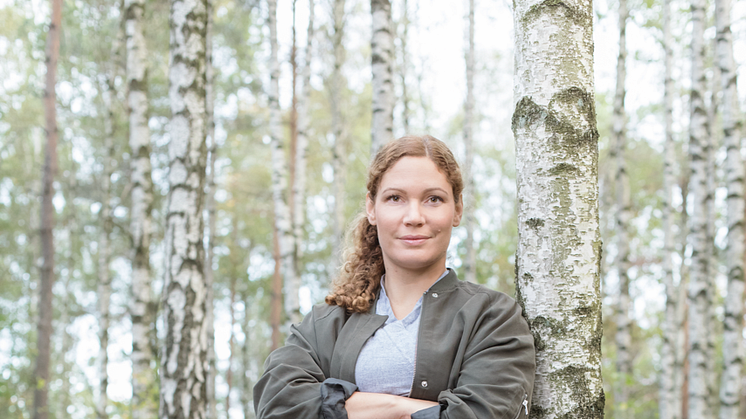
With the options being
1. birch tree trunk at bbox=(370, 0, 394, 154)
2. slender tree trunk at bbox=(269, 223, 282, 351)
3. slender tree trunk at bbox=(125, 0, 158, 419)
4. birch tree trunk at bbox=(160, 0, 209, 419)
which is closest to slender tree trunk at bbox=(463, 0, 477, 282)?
birch tree trunk at bbox=(370, 0, 394, 154)

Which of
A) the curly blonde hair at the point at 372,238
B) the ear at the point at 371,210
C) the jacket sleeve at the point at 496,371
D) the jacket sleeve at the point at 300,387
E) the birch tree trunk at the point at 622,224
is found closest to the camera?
the jacket sleeve at the point at 496,371

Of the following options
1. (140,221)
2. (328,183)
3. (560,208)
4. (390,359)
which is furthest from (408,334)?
(328,183)

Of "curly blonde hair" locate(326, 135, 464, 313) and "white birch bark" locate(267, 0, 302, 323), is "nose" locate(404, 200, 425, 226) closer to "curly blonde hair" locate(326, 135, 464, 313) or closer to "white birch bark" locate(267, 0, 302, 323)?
"curly blonde hair" locate(326, 135, 464, 313)

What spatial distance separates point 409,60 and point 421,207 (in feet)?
41.0

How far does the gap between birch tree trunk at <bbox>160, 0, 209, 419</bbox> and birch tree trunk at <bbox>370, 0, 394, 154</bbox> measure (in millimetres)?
1462

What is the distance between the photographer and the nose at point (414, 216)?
6.01ft

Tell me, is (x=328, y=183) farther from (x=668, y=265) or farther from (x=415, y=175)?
(x=415, y=175)

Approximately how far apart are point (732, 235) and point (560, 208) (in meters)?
5.15

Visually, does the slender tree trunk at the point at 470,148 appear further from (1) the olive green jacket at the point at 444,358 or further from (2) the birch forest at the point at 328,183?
A: (1) the olive green jacket at the point at 444,358

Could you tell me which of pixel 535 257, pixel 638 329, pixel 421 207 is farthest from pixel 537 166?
pixel 638 329

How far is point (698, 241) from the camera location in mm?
5902

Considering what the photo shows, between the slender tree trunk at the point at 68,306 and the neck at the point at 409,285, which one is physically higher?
the neck at the point at 409,285

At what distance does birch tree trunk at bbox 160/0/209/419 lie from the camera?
375 cm

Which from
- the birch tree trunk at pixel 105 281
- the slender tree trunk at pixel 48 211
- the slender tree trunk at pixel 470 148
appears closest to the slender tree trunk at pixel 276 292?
the slender tree trunk at pixel 48 211
